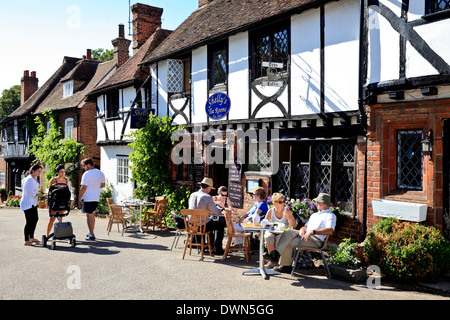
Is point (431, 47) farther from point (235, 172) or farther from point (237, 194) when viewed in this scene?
point (237, 194)

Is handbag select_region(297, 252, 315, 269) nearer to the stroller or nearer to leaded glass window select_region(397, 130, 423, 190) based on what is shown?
leaded glass window select_region(397, 130, 423, 190)

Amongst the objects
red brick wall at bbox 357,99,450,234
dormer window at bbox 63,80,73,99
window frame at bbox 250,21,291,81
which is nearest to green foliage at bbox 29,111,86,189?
dormer window at bbox 63,80,73,99

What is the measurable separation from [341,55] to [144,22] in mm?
12065

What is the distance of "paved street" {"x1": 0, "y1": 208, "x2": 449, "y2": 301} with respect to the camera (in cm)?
572

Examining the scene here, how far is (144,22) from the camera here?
58.5 ft

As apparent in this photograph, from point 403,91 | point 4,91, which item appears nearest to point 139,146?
point 403,91

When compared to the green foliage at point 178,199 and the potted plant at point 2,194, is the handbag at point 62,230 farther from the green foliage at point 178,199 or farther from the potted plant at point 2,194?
the potted plant at point 2,194

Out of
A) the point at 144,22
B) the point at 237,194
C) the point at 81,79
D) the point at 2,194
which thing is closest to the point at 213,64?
the point at 237,194

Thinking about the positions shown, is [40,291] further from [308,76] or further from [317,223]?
[308,76]

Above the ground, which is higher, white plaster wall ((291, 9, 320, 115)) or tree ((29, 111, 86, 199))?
white plaster wall ((291, 9, 320, 115))

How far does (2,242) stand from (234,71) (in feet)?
22.7

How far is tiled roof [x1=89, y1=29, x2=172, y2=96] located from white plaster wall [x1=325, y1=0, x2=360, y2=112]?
839 cm

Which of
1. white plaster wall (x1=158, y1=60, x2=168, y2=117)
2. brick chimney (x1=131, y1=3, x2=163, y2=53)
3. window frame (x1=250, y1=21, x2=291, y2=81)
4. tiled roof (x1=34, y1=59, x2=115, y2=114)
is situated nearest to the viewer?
window frame (x1=250, y1=21, x2=291, y2=81)

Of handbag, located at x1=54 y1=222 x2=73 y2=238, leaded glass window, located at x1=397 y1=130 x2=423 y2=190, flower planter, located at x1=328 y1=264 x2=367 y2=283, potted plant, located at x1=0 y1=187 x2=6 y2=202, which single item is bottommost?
potted plant, located at x1=0 y1=187 x2=6 y2=202
